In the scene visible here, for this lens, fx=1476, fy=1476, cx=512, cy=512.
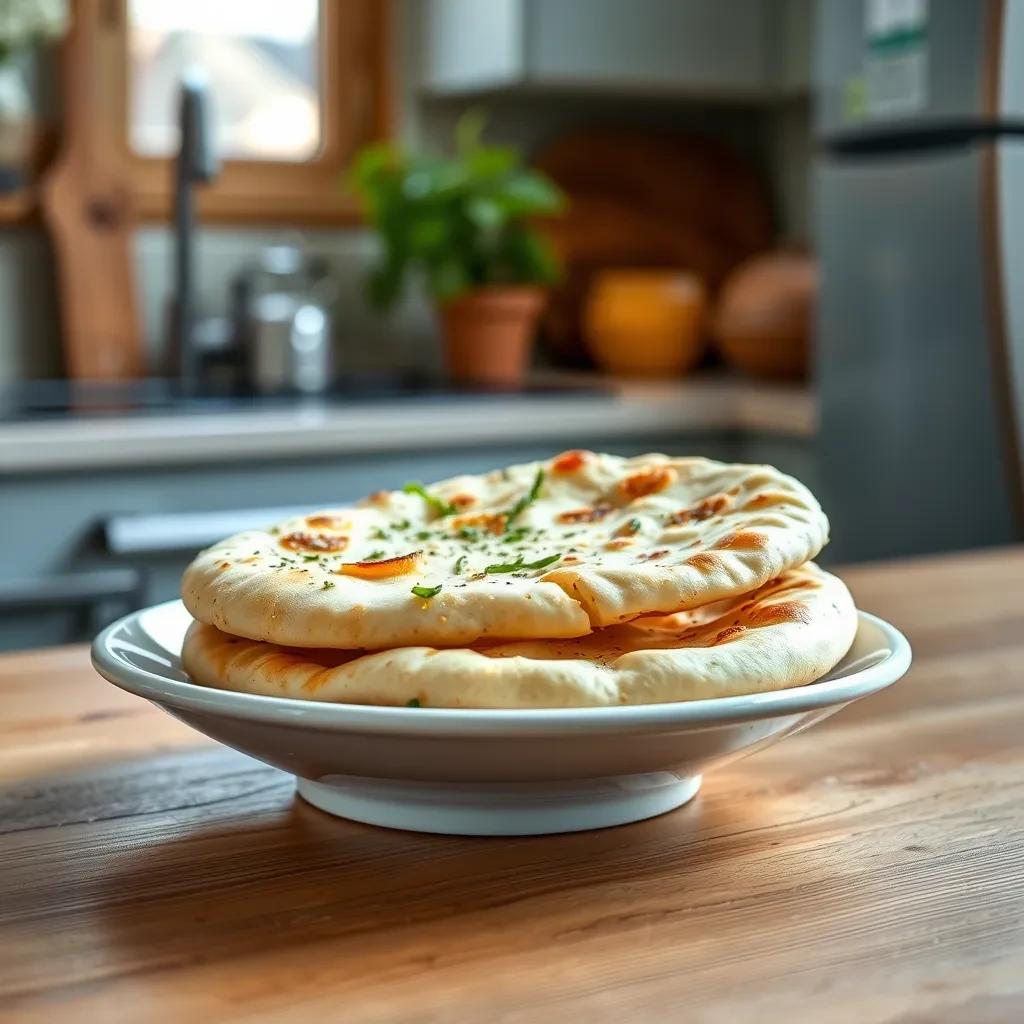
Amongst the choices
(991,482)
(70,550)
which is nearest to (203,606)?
(70,550)

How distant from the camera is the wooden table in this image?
53 centimetres

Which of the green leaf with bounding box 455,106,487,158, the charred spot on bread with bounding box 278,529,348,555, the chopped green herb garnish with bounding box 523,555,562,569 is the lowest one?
the charred spot on bread with bounding box 278,529,348,555

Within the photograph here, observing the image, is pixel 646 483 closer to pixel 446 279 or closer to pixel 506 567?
pixel 506 567

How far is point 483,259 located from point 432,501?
6.79 ft

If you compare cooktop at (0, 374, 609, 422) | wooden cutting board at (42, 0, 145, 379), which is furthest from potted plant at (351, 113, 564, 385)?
wooden cutting board at (42, 0, 145, 379)

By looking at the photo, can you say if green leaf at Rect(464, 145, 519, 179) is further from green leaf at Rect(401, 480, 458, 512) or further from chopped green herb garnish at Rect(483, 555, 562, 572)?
chopped green herb garnish at Rect(483, 555, 562, 572)

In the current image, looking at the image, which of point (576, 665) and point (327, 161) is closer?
point (576, 665)

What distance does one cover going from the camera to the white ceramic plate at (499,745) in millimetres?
584

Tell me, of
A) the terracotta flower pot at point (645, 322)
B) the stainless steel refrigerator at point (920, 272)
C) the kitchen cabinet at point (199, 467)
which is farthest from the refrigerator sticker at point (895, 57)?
the terracotta flower pot at point (645, 322)

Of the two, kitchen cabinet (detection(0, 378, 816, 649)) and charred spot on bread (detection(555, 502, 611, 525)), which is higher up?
charred spot on bread (detection(555, 502, 611, 525))

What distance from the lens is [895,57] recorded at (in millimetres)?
2334

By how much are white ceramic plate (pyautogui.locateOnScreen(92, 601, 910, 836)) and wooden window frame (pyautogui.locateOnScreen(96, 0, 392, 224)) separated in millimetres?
2406

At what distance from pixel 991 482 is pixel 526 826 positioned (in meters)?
1.77

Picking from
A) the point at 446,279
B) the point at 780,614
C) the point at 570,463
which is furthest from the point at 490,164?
the point at 780,614
